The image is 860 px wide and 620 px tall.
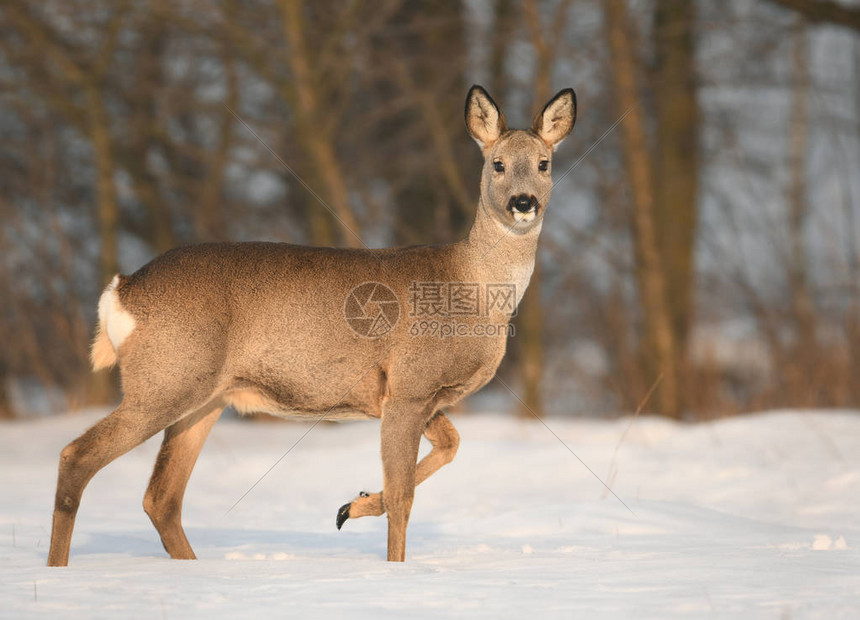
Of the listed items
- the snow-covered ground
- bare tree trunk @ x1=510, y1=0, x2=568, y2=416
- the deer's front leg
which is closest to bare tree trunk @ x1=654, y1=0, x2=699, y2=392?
bare tree trunk @ x1=510, y1=0, x2=568, y2=416

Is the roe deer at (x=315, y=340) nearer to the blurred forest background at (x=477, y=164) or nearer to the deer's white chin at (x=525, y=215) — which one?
the deer's white chin at (x=525, y=215)

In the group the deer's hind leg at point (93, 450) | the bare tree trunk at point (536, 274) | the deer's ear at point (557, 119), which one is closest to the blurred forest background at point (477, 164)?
the bare tree trunk at point (536, 274)

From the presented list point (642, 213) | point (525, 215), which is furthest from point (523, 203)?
point (642, 213)

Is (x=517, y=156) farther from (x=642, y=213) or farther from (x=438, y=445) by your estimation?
(x=642, y=213)

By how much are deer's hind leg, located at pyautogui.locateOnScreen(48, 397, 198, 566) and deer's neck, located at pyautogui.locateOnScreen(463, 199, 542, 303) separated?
1651mm

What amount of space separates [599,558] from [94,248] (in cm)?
1430

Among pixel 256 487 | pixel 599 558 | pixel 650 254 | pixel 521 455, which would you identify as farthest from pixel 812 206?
pixel 599 558

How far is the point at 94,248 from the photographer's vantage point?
17719mm

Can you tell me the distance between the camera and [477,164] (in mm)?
15383

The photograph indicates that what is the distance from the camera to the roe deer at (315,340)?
5.15 metres

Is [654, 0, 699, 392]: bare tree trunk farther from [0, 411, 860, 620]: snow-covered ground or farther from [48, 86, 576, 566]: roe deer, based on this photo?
[48, 86, 576, 566]: roe deer

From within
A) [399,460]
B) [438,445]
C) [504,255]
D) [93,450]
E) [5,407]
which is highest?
[504,255]

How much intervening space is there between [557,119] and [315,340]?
1789 millimetres

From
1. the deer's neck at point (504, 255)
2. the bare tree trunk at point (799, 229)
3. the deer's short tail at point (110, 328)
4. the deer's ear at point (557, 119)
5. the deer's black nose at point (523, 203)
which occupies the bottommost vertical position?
the bare tree trunk at point (799, 229)
